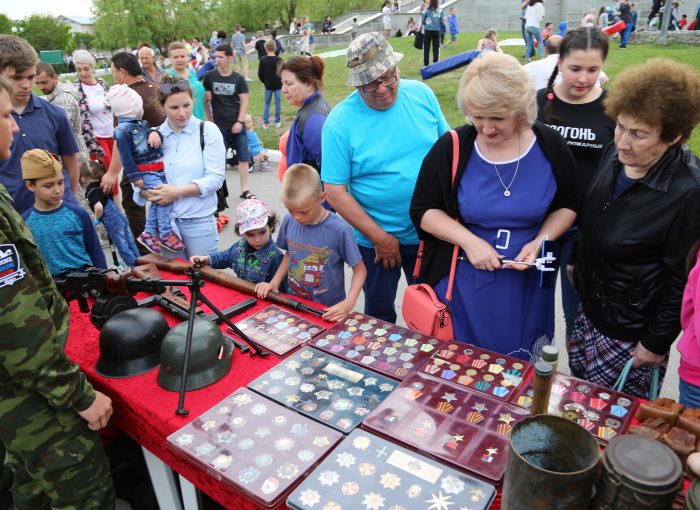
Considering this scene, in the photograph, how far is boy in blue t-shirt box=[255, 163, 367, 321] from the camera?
237 cm

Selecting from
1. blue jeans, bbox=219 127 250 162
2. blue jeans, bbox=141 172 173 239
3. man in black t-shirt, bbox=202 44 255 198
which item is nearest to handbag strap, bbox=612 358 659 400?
blue jeans, bbox=141 172 173 239

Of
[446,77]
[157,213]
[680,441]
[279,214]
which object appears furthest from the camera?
[446,77]

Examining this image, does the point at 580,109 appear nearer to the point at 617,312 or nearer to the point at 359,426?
the point at 617,312

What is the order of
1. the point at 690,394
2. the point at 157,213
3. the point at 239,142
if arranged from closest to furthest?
the point at 690,394, the point at 157,213, the point at 239,142

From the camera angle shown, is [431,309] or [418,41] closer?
[431,309]

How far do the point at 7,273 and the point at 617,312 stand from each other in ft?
6.79

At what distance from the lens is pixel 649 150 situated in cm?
171

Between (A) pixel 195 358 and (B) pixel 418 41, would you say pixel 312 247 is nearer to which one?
(A) pixel 195 358

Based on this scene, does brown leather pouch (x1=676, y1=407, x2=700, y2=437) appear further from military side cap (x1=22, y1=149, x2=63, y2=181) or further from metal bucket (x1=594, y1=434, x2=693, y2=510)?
military side cap (x1=22, y1=149, x2=63, y2=181)

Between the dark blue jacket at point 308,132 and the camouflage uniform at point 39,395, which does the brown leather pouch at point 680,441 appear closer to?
the camouflage uniform at point 39,395

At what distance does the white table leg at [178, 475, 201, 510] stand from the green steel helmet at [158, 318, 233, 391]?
334 mm

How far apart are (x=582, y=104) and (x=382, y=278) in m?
1.40

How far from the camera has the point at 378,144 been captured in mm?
2408

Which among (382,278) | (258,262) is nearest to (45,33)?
(258,262)
